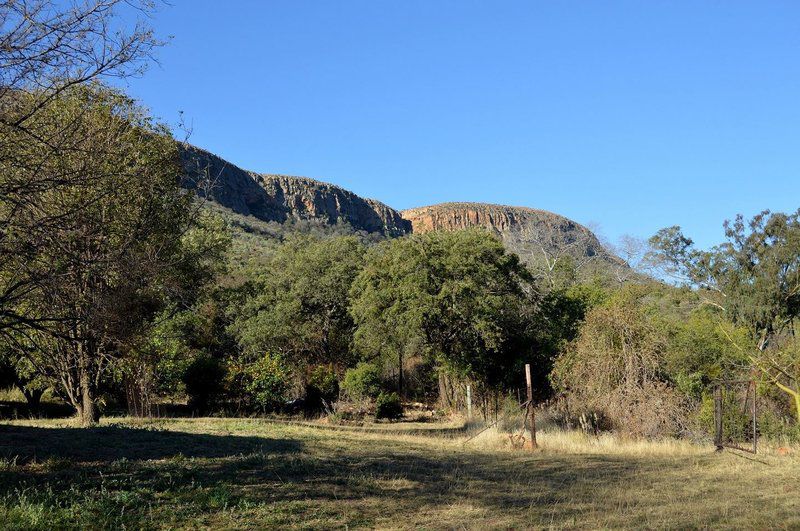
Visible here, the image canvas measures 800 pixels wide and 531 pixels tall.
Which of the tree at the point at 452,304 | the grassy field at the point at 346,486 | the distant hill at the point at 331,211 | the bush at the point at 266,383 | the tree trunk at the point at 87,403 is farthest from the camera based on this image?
the distant hill at the point at 331,211

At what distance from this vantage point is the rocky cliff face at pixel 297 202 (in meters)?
108

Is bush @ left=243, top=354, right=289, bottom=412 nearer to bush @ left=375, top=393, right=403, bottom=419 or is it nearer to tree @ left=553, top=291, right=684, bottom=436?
bush @ left=375, top=393, right=403, bottom=419

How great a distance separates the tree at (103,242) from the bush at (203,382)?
23.6 ft

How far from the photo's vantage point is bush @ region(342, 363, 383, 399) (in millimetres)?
26422

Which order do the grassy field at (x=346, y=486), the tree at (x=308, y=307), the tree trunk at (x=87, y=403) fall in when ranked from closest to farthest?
the grassy field at (x=346, y=486), the tree trunk at (x=87, y=403), the tree at (x=308, y=307)

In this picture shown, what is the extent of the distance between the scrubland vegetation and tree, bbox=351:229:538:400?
120 mm

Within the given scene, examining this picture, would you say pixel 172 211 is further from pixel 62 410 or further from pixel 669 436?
pixel 669 436

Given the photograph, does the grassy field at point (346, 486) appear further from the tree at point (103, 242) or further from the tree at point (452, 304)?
the tree at point (452, 304)

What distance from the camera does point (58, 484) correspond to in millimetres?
7453

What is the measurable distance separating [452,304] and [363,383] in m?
5.17

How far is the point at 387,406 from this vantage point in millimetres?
26578

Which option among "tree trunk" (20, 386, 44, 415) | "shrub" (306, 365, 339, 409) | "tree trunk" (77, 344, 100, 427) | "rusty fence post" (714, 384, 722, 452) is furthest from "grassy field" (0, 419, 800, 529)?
"shrub" (306, 365, 339, 409)

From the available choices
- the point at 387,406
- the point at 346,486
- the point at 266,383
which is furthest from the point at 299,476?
the point at 387,406

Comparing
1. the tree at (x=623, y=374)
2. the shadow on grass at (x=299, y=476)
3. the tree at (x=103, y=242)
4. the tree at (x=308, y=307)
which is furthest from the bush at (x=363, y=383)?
the shadow on grass at (x=299, y=476)
